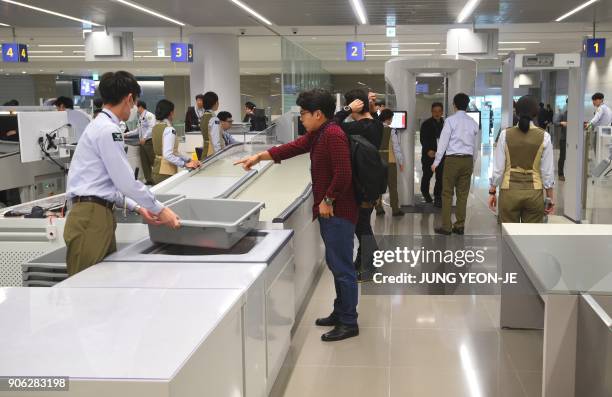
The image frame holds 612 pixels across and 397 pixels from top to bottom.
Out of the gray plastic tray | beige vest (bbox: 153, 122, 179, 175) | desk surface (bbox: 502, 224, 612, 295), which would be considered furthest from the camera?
beige vest (bbox: 153, 122, 179, 175)

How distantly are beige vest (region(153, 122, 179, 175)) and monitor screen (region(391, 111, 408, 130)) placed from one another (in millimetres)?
3524

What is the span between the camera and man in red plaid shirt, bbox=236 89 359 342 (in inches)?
157

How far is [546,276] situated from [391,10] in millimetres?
8519

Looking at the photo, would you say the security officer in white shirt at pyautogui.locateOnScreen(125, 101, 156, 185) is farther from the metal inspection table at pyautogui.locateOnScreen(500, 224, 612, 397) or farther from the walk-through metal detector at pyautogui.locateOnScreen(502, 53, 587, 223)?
the metal inspection table at pyautogui.locateOnScreen(500, 224, 612, 397)

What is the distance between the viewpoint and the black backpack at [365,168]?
4.07 m

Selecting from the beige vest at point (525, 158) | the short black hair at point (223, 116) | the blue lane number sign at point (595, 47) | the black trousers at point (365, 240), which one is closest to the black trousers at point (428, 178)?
the short black hair at point (223, 116)

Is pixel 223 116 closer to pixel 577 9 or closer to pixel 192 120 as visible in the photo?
pixel 192 120

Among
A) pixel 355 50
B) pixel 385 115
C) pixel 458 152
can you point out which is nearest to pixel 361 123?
pixel 458 152

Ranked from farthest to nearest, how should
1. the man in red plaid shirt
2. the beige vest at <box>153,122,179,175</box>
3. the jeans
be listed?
the beige vest at <box>153,122,179,175</box>, the jeans, the man in red plaid shirt

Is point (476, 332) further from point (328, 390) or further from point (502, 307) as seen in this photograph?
point (328, 390)

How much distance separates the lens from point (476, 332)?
4.51 m

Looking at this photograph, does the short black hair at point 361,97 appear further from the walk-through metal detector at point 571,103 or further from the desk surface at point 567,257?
the walk-through metal detector at point 571,103

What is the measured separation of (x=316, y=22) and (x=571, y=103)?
19.4 feet

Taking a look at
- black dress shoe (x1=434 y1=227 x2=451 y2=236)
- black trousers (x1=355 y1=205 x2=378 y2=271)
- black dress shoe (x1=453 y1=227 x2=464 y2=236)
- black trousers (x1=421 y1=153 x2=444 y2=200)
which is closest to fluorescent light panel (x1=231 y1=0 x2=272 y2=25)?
black trousers (x1=421 y1=153 x2=444 y2=200)
